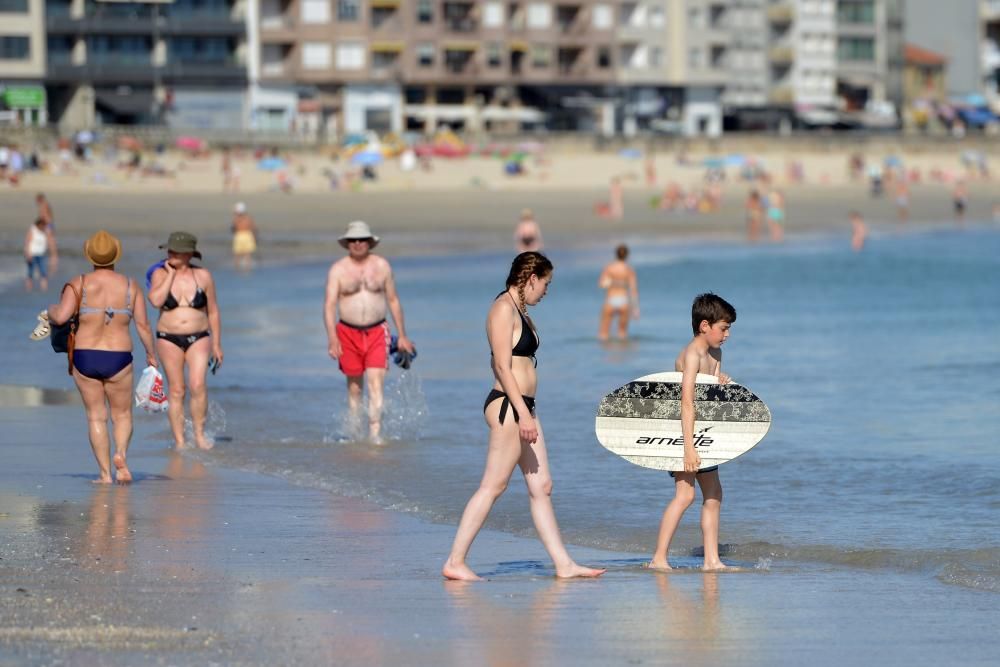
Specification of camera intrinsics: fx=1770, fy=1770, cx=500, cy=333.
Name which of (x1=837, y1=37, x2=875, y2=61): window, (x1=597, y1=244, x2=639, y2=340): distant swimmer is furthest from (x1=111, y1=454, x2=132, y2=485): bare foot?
(x1=837, y1=37, x2=875, y2=61): window

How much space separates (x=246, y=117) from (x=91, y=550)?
75.2 m

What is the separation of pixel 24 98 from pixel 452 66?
69.0ft

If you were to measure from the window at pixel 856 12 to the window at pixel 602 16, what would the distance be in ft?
62.4

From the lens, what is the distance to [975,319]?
24.4m

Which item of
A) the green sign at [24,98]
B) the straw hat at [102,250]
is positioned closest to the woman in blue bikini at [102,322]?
the straw hat at [102,250]

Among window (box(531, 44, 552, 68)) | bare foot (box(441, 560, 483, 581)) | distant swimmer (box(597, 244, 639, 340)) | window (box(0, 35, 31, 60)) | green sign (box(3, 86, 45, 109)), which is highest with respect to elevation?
window (box(531, 44, 552, 68))

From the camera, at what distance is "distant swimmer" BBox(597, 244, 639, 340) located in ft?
67.5

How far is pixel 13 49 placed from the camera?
253ft

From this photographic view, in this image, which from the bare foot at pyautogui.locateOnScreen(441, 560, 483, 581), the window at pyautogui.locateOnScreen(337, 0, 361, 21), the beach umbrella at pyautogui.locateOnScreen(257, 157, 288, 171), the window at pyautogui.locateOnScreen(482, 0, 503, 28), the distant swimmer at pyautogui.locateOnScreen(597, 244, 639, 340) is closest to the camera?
the bare foot at pyautogui.locateOnScreen(441, 560, 483, 581)

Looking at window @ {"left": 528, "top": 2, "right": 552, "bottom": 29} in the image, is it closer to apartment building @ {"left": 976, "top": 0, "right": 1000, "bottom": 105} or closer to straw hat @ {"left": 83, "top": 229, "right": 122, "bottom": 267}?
apartment building @ {"left": 976, "top": 0, "right": 1000, "bottom": 105}

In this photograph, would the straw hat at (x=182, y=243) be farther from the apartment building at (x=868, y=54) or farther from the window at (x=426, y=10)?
the apartment building at (x=868, y=54)

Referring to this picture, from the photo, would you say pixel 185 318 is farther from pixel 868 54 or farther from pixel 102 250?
pixel 868 54

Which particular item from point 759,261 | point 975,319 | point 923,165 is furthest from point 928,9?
point 975,319

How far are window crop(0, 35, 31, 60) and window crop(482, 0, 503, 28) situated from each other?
22.5m
